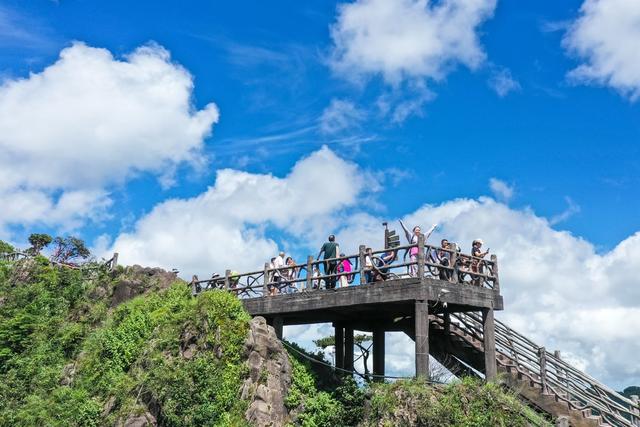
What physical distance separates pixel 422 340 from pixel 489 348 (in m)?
2.59

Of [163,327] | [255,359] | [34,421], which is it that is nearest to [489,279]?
[255,359]

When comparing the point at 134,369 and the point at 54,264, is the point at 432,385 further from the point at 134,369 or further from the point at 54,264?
the point at 54,264

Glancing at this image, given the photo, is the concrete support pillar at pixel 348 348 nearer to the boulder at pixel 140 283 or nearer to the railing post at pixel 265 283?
the railing post at pixel 265 283

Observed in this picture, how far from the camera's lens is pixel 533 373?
64.3 ft

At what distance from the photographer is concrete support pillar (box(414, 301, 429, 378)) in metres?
17.9

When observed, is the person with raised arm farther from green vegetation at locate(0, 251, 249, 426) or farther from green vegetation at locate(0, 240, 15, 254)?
green vegetation at locate(0, 240, 15, 254)

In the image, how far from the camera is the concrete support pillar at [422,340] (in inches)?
706

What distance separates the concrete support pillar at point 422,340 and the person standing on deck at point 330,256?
3735 mm

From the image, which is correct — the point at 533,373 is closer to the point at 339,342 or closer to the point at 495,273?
the point at 495,273

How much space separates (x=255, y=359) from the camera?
67.2ft

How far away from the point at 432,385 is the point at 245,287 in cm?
932

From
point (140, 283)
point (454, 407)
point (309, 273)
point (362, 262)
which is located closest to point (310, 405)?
point (309, 273)

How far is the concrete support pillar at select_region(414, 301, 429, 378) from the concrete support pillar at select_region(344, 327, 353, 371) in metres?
6.76

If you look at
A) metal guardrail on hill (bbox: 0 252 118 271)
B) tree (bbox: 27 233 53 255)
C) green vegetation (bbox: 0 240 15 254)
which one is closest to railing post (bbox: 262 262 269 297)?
metal guardrail on hill (bbox: 0 252 118 271)
